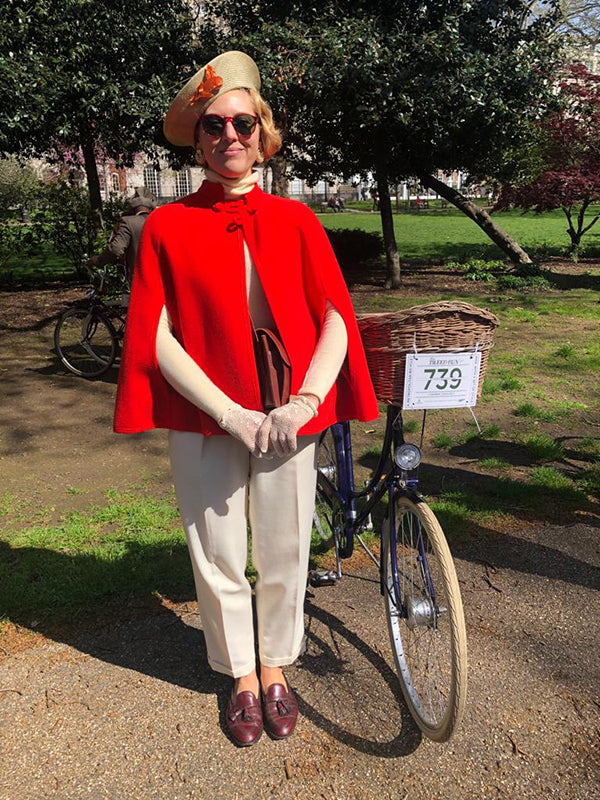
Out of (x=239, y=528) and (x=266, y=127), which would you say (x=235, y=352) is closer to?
(x=239, y=528)

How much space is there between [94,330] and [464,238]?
1879cm

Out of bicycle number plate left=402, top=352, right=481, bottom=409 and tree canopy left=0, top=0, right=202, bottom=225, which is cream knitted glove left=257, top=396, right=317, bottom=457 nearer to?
bicycle number plate left=402, top=352, right=481, bottom=409

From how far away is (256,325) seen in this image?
2.29 meters

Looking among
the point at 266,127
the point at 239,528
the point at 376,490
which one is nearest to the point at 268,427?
the point at 239,528

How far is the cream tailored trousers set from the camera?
7.65 ft

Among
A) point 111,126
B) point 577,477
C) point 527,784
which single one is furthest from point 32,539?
point 111,126

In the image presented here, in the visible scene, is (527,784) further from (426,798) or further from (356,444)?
(356,444)

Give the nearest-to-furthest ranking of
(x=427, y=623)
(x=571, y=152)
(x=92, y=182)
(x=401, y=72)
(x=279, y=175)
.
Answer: (x=427, y=623)
(x=401, y=72)
(x=92, y=182)
(x=279, y=175)
(x=571, y=152)

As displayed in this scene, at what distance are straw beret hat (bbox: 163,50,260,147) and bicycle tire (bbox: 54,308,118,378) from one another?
5.29m

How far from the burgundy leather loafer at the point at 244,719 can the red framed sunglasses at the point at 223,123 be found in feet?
6.19

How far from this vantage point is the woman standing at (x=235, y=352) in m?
2.19

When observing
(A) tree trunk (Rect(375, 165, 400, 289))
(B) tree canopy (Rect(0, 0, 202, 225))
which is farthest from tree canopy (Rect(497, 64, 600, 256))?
(B) tree canopy (Rect(0, 0, 202, 225))

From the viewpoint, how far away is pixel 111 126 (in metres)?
11.1

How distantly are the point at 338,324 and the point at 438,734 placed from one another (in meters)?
1.36
